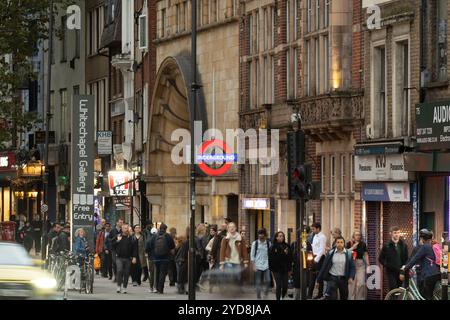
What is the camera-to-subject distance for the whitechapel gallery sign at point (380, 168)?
130 ft

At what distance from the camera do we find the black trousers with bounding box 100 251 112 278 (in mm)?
52719

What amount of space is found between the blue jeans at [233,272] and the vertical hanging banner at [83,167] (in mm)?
5153

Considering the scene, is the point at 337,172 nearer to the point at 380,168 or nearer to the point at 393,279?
the point at 380,168

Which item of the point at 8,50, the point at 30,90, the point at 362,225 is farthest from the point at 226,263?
the point at 30,90

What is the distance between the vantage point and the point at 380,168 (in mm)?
40844

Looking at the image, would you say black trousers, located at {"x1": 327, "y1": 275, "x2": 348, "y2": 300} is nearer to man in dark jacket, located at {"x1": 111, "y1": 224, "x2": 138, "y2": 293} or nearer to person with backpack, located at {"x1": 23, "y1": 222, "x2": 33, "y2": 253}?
man in dark jacket, located at {"x1": 111, "y1": 224, "x2": 138, "y2": 293}

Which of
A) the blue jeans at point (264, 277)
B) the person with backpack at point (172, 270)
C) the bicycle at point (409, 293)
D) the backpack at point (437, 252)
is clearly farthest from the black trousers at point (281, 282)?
the bicycle at point (409, 293)

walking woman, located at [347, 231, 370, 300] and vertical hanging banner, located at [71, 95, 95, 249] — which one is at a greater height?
vertical hanging banner, located at [71, 95, 95, 249]

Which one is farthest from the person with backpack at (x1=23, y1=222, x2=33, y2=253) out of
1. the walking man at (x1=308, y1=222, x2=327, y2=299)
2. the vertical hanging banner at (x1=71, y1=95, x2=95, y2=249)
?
the walking man at (x1=308, y1=222, x2=327, y2=299)

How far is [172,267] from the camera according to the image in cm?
4666

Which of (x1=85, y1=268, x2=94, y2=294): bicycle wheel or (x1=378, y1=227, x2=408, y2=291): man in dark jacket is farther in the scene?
(x1=85, y1=268, x2=94, y2=294): bicycle wheel

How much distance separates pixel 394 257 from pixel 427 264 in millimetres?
4132

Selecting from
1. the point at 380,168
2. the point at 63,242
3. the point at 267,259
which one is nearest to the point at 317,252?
the point at 267,259

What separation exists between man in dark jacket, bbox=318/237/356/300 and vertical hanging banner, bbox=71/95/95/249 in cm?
1113
